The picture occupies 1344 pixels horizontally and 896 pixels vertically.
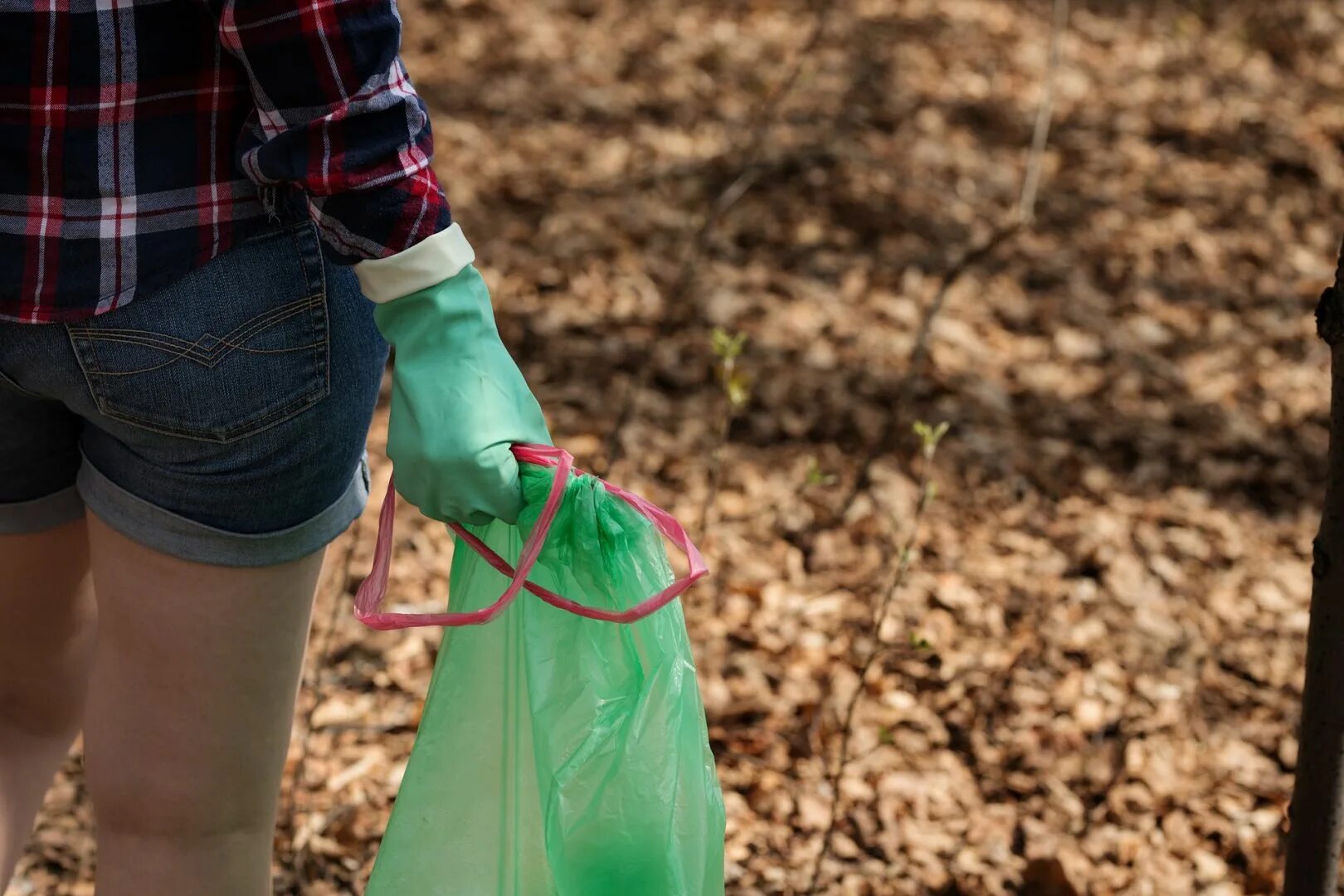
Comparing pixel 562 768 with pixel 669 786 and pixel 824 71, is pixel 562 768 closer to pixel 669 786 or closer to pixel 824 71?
pixel 669 786

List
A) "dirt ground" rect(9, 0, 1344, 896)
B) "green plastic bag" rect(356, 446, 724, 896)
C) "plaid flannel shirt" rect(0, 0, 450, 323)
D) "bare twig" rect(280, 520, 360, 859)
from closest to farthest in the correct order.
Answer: "plaid flannel shirt" rect(0, 0, 450, 323) → "green plastic bag" rect(356, 446, 724, 896) → "bare twig" rect(280, 520, 360, 859) → "dirt ground" rect(9, 0, 1344, 896)

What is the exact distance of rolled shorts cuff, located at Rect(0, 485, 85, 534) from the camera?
4.45ft

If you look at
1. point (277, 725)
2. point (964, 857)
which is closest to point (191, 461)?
point (277, 725)

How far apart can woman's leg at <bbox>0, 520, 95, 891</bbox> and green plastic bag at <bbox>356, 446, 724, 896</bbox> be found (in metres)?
0.41

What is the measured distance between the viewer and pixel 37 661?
152 cm

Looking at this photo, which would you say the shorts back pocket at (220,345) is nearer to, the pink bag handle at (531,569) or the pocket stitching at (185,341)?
the pocket stitching at (185,341)

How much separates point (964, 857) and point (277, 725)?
1.19 meters

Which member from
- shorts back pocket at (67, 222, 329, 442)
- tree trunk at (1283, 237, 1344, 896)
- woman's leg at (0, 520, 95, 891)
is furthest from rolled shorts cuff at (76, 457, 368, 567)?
tree trunk at (1283, 237, 1344, 896)

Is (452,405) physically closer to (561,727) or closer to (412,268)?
(412,268)

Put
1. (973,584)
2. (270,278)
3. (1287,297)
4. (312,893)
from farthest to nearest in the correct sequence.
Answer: (1287,297) → (973,584) → (312,893) → (270,278)

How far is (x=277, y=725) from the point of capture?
1329 millimetres

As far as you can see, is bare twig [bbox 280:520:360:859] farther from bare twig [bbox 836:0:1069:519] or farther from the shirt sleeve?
bare twig [bbox 836:0:1069:519]

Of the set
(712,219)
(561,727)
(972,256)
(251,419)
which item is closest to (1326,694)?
(561,727)

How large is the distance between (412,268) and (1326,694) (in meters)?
1.09
